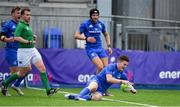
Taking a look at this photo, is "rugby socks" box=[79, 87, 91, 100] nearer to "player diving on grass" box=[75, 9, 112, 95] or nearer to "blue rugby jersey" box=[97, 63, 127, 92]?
"blue rugby jersey" box=[97, 63, 127, 92]

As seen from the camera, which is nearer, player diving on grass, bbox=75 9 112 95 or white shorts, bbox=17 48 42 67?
white shorts, bbox=17 48 42 67

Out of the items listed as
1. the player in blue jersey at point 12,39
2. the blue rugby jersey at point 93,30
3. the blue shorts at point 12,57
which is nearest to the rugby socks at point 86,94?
the player in blue jersey at point 12,39

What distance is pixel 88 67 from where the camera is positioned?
20.9 metres

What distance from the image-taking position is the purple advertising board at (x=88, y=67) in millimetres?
20891

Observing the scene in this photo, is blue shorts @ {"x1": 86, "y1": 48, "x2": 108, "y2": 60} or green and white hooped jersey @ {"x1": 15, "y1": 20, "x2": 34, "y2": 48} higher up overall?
green and white hooped jersey @ {"x1": 15, "y1": 20, "x2": 34, "y2": 48}

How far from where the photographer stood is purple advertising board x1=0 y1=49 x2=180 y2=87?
20891mm

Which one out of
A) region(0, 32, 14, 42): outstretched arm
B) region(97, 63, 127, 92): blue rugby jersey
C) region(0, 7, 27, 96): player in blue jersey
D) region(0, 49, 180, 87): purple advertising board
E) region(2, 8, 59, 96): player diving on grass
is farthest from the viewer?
region(0, 49, 180, 87): purple advertising board

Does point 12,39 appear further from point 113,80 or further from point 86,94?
point 113,80

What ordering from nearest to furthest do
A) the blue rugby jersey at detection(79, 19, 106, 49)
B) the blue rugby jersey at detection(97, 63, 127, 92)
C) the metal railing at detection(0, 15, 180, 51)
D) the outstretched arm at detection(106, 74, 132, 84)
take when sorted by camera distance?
the outstretched arm at detection(106, 74, 132, 84), the blue rugby jersey at detection(97, 63, 127, 92), the blue rugby jersey at detection(79, 19, 106, 49), the metal railing at detection(0, 15, 180, 51)

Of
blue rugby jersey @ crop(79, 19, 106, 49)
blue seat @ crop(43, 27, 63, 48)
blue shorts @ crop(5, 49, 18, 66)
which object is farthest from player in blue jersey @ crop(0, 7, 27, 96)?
blue seat @ crop(43, 27, 63, 48)

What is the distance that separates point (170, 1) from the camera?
28.2 meters

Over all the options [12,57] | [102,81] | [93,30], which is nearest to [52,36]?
[12,57]

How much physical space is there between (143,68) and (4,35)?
5.66 metres

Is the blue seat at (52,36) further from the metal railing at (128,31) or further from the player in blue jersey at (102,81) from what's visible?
the player in blue jersey at (102,81)
